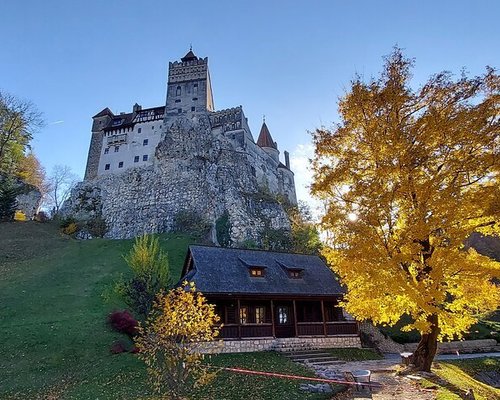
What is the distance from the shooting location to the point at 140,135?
172 ft

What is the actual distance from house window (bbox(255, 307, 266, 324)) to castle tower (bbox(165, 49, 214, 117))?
38650 mm

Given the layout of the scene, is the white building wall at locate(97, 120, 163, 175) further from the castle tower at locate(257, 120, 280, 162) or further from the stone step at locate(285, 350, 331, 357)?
the stone step at locate(285, 350, 331, 357)

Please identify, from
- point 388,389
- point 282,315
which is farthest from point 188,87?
point 388,389

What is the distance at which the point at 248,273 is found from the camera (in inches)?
812

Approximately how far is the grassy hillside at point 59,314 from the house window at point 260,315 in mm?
7419

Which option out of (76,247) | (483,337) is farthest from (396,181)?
(76,247)

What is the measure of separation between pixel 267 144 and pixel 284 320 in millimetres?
42923

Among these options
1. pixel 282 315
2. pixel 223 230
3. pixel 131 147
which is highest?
pixel 131 147

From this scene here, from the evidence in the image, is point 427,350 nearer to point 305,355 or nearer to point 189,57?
point 305,355

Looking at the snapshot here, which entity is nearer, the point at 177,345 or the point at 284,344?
the point at 177,345

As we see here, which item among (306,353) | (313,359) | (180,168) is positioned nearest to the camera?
(313,359)

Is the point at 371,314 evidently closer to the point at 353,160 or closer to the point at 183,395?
the point at 353,160

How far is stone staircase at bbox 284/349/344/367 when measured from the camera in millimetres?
16873

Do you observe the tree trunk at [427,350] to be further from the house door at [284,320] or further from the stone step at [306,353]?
the house door at [284,320]
